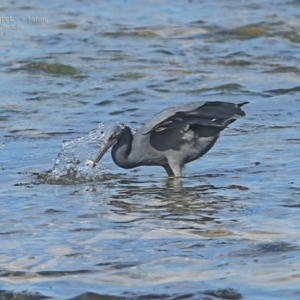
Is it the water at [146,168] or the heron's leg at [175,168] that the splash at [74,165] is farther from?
the heron's leg at [175,168]

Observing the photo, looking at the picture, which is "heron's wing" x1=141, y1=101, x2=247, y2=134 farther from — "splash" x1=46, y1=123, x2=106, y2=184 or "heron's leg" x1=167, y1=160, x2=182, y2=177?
"splash" x1=46, y1=123, x2=106, y2=184

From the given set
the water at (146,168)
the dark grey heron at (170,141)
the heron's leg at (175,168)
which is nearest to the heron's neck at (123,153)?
the dark grey heron at (170,141)

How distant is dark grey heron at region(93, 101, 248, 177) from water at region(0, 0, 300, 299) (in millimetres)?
182

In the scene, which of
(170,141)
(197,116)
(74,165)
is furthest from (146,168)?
(197,116)

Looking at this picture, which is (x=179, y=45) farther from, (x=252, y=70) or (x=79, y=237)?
(x=79, y=237)

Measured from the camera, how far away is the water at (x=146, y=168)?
627cm

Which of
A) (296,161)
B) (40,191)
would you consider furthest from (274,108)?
(40,191)

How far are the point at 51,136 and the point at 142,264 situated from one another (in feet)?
16.6

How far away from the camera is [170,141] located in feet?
31.3

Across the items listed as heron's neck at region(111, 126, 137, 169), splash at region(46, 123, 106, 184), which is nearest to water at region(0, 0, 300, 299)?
splash at region(46, 123, 106, 184)

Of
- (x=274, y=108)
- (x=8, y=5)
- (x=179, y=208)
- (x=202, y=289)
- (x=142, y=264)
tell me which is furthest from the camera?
(x=8, y=5)

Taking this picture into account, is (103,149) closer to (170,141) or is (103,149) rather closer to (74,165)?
(74,165)

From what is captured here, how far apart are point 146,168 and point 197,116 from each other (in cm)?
109

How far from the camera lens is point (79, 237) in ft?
23.5
